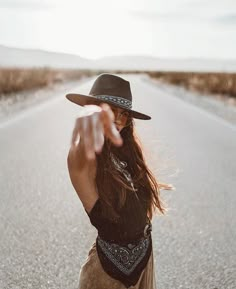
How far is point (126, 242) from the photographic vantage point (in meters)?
2.21

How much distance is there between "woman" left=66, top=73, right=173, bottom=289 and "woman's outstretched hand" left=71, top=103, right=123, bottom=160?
0.68ft

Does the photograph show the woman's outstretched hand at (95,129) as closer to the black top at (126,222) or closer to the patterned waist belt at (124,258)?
the black top at (126,222)

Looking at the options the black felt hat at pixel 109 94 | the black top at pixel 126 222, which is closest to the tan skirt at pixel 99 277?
the black top at pixel 126 222

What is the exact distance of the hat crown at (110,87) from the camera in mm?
2070

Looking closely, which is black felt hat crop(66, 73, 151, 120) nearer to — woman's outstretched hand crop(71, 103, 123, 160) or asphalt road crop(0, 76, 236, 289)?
asphalt road crop(0, 76, 236, 289)

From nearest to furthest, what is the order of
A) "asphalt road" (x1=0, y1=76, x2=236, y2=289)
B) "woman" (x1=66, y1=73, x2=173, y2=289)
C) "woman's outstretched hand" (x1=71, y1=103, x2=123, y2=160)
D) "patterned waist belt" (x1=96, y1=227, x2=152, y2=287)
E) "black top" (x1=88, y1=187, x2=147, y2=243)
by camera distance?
1. "woman's outstretched hand" (x1=71, y1=103, x2=123, y2=160)
2. "woman" (x1=66, y1=73, x2=173, y2=289)
3. "black top" (x1=88, y1=187, x2=147, y2=243)
4. "patterned waist belt" (x1=96, y1=227, x2=152, y2=287)
5. "asphalt road" (x1=0, y1=76, x2=236, y2=289)

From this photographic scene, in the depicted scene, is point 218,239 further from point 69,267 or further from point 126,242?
point 126,242

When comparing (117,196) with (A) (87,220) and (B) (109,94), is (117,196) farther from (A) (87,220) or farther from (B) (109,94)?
(A) (87,220)

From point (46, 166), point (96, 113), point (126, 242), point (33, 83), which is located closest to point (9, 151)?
point (46, 166)

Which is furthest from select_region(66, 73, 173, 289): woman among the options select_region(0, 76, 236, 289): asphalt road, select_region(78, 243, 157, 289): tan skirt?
select_region(0, 76, 236, 289): asphalt road

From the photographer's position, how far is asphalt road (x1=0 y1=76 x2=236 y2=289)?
3988 millimetres

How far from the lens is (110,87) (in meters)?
2.09

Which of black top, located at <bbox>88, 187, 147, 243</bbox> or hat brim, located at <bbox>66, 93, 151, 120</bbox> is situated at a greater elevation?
hat brim, located at <bbox>66, 93, 151, 120</bbox>

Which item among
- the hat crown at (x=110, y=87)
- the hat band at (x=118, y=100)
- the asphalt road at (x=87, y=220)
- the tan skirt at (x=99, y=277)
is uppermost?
the hat crown at (x=110, y=87)
